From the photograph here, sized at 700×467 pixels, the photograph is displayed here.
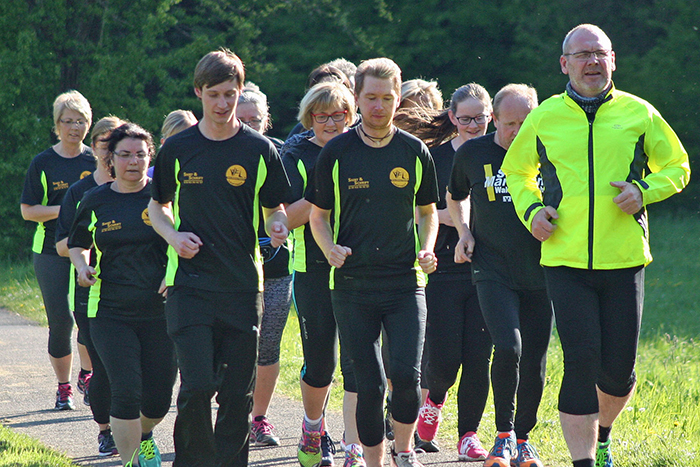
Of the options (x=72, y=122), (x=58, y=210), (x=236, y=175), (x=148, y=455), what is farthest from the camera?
(x=72, y=122)

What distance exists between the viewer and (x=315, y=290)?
584 cm

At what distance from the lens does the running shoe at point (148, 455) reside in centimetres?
542

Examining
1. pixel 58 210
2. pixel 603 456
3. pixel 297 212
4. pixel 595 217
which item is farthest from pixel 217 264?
pixel 58 210

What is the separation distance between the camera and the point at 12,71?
61.3ft

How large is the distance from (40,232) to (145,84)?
13.3m

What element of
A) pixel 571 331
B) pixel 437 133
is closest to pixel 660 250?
pixel 437 133

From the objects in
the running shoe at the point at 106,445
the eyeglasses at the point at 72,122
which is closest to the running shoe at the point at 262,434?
the running shoe at the point at 106,445

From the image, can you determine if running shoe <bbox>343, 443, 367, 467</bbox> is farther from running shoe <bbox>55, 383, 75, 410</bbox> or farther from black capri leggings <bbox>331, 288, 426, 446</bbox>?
running shoe <bbox>55, 383, 75, 410</bbox>

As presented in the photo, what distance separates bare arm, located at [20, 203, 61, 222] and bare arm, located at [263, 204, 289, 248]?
3.38 metres

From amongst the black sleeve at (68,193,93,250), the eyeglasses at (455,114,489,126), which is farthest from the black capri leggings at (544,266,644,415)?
the black sleeve at (68,193,93,250)

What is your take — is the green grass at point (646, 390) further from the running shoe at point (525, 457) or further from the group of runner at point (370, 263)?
the group of runner at point (370, 263)

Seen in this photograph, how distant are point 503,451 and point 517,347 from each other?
1.97ft

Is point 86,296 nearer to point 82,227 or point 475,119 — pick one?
point 82,227

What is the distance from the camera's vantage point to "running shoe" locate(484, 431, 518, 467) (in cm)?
549
